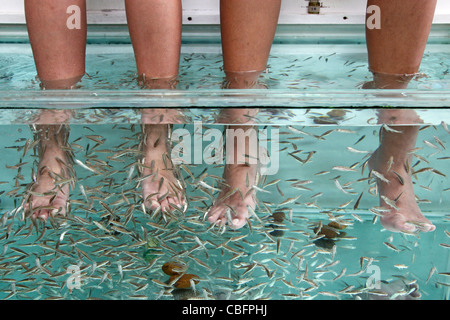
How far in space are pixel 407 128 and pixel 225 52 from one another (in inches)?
28.7

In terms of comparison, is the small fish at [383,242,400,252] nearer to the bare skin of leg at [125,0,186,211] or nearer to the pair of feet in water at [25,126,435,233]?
the pair of feet in water at [25,126,435,233]

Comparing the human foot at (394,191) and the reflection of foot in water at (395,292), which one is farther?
the human foot at (394,191)

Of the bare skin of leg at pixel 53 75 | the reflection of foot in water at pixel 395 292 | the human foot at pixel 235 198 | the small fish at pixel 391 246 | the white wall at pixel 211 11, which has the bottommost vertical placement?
the reflection of foot in water at pixel 395 292

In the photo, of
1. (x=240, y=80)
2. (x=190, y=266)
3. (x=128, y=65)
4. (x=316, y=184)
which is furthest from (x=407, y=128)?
(x=128, y=65)

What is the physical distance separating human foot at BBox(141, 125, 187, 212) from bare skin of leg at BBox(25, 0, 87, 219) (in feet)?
0.89

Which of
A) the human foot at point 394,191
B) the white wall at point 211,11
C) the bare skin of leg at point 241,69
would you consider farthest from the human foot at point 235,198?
the white wall at point 211,11

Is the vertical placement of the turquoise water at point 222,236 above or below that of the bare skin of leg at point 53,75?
below

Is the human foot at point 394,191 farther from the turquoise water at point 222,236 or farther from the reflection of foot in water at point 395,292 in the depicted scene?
the reflection of foot in water at point 395,292

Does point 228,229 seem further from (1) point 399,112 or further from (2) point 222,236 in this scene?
(1) point 399,112

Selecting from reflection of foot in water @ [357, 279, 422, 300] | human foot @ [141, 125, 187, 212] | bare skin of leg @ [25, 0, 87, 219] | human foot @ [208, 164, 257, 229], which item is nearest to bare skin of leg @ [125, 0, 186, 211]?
human foot @ [141, 125, 187, 212]

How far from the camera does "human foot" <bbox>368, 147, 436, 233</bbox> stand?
1564 mm

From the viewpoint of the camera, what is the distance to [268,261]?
5.02ft

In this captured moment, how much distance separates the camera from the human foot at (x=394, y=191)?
156cm

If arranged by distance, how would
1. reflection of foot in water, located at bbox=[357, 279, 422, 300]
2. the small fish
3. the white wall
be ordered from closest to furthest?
reflection of foot in water, located at bbox=[357, 279, 422, 300] → the small fish → the white wall
